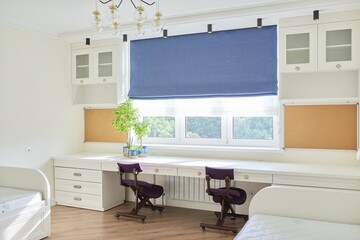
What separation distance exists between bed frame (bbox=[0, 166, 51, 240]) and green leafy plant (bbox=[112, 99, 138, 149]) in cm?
125

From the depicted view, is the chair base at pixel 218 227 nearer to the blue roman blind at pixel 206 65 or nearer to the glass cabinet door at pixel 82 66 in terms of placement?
the blue roman blind at pixel 206 65

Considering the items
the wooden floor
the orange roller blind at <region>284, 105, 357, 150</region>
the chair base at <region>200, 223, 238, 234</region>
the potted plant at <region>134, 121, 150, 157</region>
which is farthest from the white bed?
the potted plant at <region>134, 121, 150, 157</region>

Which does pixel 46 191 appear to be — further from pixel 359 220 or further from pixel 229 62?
pixel 359 220

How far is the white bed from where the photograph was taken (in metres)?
2.10

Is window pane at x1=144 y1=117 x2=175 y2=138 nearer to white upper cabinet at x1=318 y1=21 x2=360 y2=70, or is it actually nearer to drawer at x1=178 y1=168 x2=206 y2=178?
drawer at x1=178 y1=168 x2=206 y2=178

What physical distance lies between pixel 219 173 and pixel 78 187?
204 centimetres

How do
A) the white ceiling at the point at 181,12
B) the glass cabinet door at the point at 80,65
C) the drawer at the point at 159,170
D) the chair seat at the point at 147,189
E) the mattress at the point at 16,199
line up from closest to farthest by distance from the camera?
the mattress at the point at 16,199
the white ceiling at the point at 181,12
the drawer at the point at 159,170
the chair seat at the point at 147,189
the glass cabinet door at the point at 80,65

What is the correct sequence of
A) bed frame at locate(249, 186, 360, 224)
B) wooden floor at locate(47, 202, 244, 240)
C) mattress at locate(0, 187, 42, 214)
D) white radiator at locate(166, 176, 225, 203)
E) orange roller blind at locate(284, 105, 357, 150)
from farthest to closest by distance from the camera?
white radiator at locate(166, 176, 225, 203)
orange roller blind at locate(284, 105, 357, 150)
wooden floor at locate(47, 202, 244, 240)
mattress at locate(0, 187, 42, 214)
bed frame at locate(249, 186, 360, 224)

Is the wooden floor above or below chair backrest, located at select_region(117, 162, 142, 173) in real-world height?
below

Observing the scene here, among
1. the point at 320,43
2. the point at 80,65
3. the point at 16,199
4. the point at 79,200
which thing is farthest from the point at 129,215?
A: the point at 320,43

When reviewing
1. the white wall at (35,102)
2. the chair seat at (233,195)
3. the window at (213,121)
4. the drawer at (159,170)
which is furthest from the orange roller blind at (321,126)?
the white wall at (35,102)

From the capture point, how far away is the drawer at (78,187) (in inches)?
163

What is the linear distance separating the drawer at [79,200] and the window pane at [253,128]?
202cm

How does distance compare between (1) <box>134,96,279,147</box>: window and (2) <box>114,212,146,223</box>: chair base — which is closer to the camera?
(2) <box>114,212,146,223</box>: chair base
